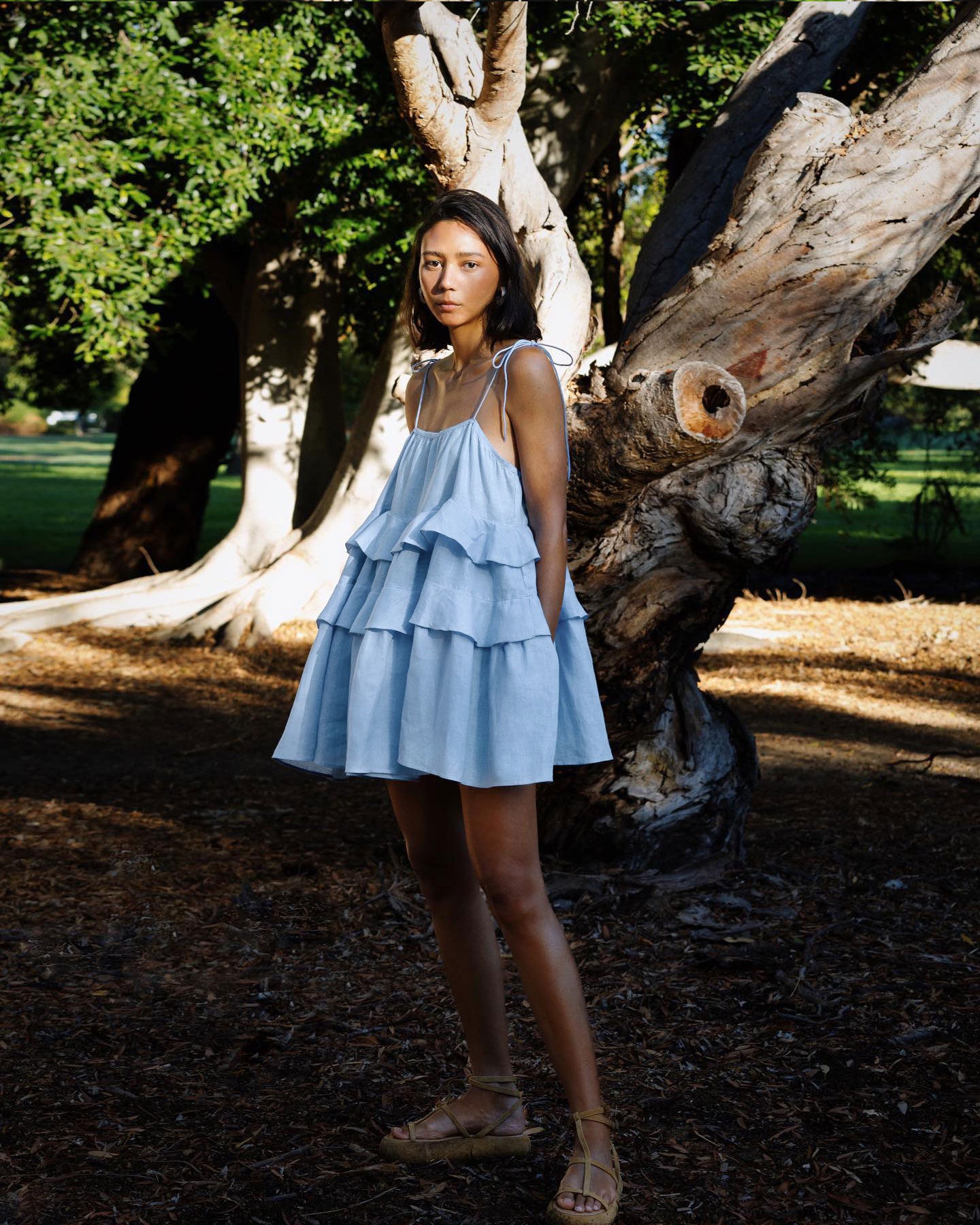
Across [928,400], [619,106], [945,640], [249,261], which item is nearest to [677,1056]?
[945,640]

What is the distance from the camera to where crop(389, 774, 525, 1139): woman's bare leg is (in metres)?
2.94

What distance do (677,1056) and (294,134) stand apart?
752 centimetres

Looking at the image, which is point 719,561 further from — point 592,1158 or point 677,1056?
point 592,1158

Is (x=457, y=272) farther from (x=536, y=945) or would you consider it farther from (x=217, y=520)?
(x=217, y=520)

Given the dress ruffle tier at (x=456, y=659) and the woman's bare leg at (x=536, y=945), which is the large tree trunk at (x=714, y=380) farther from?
the woman's bare leg at (x=536, y=945)

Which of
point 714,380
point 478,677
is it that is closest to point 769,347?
point 714,380

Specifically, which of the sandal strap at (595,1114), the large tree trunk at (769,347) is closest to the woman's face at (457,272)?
the large tree trunk at (769,347)

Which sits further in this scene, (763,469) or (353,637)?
(763,469)

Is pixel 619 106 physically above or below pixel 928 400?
above

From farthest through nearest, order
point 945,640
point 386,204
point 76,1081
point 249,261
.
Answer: point 249,261
point 945,640
point 386,204
point 76,1081

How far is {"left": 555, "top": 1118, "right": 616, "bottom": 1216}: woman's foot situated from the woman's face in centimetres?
172

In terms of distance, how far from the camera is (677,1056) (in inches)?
140

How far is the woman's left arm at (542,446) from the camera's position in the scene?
2787 millimetres

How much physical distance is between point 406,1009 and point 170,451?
11.4 m
